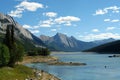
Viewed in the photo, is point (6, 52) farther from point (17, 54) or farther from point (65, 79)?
point (65, 79)

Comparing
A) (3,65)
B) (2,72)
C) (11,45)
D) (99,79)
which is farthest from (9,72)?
(99,79)

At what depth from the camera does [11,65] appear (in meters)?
118

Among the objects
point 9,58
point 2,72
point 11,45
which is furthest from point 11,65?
point 2,72

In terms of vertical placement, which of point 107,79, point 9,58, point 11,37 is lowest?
point 107,79

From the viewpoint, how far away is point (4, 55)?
118 meters

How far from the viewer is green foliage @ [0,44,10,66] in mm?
116125

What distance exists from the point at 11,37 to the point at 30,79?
126ft

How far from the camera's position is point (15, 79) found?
9200 cm

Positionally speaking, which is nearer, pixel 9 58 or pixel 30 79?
pixel 30 79

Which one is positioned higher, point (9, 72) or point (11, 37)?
point (11, 37)

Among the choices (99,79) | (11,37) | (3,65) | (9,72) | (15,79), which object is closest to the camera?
(15,79)

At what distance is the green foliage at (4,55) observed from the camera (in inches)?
4572

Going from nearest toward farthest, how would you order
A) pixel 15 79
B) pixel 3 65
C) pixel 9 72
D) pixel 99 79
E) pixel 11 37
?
pixel 15 79 → pixel 9 72 → pixel 3 65 → pixel 99 79 → pixel 11 37

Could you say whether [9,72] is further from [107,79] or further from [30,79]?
[107,79]
